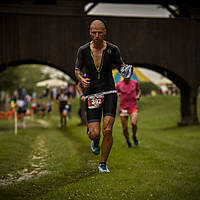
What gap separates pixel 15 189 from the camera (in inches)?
225

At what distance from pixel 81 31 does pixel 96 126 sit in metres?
13.2

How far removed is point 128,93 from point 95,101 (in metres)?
4.32

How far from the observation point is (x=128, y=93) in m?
10.5

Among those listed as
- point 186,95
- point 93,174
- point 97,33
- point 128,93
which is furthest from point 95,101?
point 186,95

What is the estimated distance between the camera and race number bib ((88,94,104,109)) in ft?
20.6

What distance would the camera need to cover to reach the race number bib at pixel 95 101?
6.27 meters

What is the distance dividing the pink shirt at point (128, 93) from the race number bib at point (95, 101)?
4304 millimetres

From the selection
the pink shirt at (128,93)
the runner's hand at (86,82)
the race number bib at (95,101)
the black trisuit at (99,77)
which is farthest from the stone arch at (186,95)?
the runner's hand at (86,82)

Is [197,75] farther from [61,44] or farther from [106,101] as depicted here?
[106,101]

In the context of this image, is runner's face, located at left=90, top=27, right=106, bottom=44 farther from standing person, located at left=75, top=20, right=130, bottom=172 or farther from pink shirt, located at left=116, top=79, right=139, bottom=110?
pink shirt, located at left=116, top=79, right=139, bottom=110

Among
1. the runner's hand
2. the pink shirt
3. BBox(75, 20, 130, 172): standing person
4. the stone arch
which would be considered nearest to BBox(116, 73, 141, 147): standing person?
the pink shirt

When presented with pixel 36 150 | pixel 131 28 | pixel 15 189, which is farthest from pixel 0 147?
pixel 131 28

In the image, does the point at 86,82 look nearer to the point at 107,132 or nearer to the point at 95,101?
the point at 95,101

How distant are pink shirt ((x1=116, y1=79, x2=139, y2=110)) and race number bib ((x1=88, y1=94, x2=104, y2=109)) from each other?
4304 mm
